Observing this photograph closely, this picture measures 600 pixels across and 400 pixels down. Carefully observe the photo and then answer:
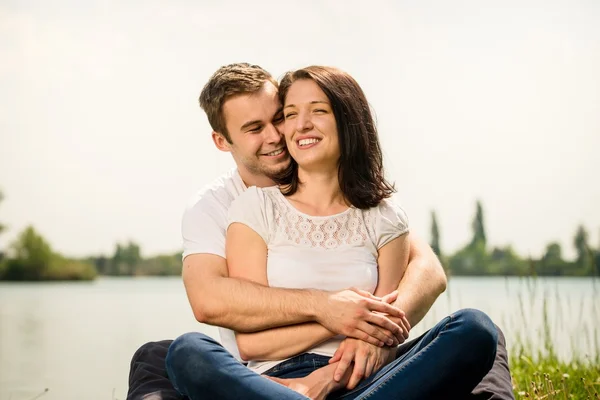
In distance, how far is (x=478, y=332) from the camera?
2648mm

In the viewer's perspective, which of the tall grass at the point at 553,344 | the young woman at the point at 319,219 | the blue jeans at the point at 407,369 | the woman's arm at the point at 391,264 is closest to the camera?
the blue jeans at the point at 407,369

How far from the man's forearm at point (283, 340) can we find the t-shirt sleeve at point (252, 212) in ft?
1.32

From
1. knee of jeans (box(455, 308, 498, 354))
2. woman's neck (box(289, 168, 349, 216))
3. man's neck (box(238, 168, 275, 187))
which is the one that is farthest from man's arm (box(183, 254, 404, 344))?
man's neck (box(238, 168, 275, 187))

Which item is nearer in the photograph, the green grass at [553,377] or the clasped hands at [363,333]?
the clasped hands at [363,333]

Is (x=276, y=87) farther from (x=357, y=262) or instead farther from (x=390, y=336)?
(x=390, y=336)

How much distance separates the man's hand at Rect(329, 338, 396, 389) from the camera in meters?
2.85

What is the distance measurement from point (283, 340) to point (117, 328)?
440 inches

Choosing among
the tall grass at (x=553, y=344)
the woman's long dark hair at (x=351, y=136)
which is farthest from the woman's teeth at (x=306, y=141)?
the tall grass at (x=553, y=344)

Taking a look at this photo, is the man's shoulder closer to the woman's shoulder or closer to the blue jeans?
the woman's shoulder

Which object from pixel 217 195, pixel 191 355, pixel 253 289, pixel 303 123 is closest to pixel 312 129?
pixel 303 123

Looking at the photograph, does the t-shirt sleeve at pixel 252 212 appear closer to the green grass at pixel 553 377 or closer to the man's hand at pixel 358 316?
the man's hand at pixel 358 316

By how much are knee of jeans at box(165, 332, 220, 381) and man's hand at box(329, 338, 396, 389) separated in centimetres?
49

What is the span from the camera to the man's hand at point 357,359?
2.85m

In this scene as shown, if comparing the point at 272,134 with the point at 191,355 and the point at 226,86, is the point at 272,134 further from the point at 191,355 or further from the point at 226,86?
the point at 191,355
